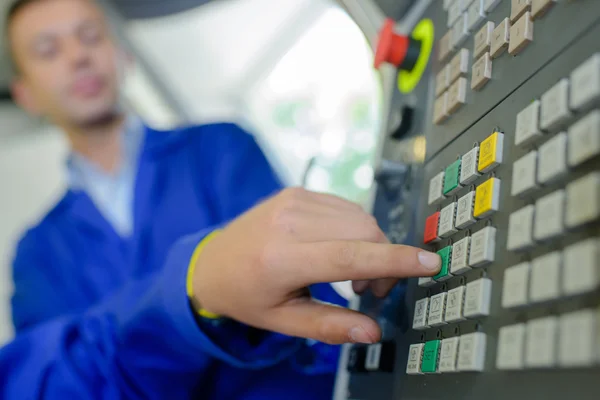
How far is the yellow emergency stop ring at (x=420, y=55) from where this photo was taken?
1.77 feet

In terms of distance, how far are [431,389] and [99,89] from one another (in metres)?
0.99

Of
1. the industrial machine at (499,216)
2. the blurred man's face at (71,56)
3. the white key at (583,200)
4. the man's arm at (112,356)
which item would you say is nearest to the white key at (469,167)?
the industrial machine at (499,216)

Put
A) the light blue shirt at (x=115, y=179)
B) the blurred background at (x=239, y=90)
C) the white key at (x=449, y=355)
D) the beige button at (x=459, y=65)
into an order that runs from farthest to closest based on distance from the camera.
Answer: the blurred background at (x=239, y=90) < the light blue shirt at (x=115, y=179) < the beige button at (x=459, y=65) < the white key at (x=449, y=355)

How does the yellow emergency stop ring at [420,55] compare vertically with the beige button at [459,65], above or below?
above

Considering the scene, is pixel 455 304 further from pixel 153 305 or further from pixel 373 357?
pixel 153 305

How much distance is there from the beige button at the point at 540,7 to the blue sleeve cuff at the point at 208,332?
1.10 ft

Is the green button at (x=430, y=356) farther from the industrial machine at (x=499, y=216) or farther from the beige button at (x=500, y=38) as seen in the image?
the beige button at (x=500, y=38)

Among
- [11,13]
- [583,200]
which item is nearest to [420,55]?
[583,200]

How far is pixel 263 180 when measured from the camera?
3.13ft

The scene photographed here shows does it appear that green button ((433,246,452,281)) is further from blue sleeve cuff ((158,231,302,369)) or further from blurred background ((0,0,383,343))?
blurred background ((0,0,383,343))

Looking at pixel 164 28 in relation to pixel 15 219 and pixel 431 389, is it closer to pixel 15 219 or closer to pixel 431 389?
pixel 15 219

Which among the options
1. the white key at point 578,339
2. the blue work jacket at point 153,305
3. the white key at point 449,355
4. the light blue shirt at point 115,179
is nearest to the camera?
the white key at point 578,339

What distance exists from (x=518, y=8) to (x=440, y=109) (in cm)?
11

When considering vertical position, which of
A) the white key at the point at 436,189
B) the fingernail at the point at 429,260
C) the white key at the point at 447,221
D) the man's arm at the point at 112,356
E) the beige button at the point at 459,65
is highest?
the beige button at the point at 459,65
